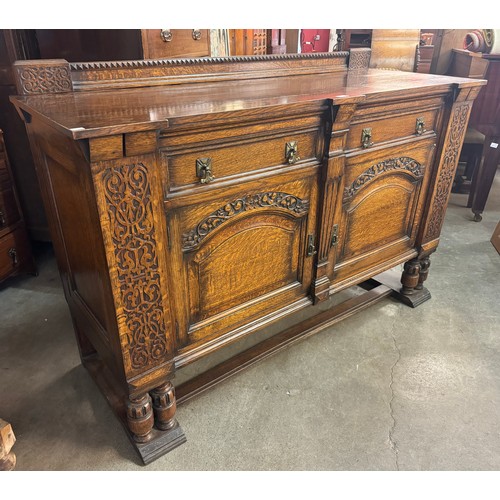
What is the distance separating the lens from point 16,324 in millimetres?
2096

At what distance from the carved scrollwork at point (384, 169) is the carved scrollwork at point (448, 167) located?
146 mm

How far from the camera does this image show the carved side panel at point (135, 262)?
1.03 meters

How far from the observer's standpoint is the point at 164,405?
144 centimetres

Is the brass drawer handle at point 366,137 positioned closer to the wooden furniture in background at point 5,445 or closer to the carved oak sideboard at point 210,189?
the carved oak sideboard at point 210,189

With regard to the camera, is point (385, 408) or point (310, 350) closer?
point (385, 408)

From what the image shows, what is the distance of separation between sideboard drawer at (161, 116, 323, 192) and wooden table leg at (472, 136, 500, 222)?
7.12 feet

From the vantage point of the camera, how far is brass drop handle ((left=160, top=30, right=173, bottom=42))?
1837 millimetres

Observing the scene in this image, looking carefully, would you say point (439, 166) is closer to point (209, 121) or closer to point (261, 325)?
point (261, 325)

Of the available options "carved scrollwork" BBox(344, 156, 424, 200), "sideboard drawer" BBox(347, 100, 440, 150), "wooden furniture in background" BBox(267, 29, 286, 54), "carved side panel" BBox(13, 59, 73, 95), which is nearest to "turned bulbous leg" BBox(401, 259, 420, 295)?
"carved scrollwork" BBox(344, 156, 424, 200)

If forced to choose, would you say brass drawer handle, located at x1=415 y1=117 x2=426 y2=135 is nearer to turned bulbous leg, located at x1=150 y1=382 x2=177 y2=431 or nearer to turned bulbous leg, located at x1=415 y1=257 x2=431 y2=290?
turned bulbous leg, located at x1=415 y1=257 x2=431 y2=290

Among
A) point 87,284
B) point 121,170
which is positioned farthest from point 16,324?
point 121,170

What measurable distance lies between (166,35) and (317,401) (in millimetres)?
1601

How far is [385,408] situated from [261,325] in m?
0.57

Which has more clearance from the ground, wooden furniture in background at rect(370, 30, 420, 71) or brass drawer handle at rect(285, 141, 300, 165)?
wooden furniture in background at rect(370, 30, 420, 71)
